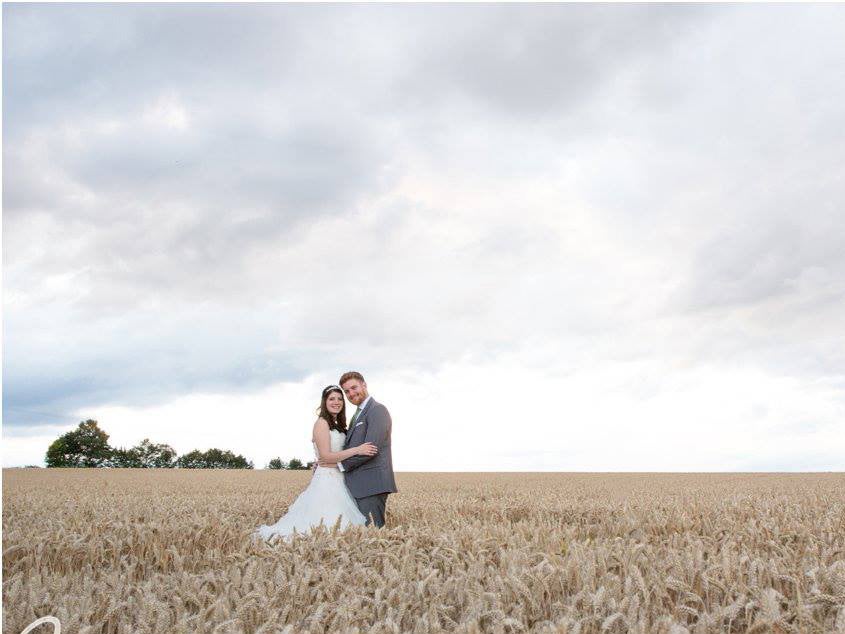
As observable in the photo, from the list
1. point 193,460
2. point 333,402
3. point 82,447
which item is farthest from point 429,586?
point 82,447

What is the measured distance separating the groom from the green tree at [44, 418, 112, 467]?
79.7m

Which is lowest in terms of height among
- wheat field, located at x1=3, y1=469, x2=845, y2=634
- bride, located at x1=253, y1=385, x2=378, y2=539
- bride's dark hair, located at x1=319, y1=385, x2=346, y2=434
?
wheat field, located at x1=3, y1=469, x2=845, y2=634

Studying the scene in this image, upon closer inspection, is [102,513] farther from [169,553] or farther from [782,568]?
[782,568]

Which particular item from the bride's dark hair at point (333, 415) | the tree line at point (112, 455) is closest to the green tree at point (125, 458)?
the tree line at point (112, 455)

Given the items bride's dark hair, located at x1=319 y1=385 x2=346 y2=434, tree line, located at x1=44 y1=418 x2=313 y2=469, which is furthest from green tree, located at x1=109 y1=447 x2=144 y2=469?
bride's dark hair, located at x1=319 y1=385 x2=346 y2=434

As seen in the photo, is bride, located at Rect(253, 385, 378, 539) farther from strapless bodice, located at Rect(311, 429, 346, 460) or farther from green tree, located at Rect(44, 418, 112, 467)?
green tree, located at Rect(44, 418, 112, 467)

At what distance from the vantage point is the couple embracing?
8531 mm

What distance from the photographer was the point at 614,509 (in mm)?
10773

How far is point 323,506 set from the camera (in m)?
8.52

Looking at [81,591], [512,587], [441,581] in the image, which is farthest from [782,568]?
[81,591]

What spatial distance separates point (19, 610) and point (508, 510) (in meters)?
8.43

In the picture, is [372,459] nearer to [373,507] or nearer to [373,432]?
[373,432]

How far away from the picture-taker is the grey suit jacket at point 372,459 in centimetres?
858

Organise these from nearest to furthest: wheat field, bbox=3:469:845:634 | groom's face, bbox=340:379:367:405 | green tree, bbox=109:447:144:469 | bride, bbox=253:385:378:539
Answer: wheat field, bbox=3:469:845:634, bride, bbox=253:385:378:539, groom's face, bbox=340:379:367:405, green tree, bbox=109:447:144:469
